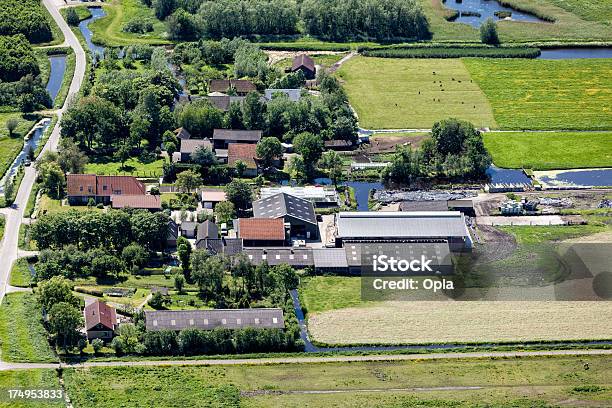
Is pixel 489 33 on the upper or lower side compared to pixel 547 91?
upper

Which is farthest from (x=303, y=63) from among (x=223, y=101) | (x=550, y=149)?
(x=550, y=149)

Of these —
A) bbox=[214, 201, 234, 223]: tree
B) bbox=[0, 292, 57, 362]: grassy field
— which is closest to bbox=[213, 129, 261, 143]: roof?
bbox=[214, 201, 234, 223]: tree

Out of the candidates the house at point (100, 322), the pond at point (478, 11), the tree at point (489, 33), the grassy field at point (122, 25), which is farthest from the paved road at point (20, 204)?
the pond at point (478, 11)

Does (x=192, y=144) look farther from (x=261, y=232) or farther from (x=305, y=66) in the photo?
(x=305, y=66)

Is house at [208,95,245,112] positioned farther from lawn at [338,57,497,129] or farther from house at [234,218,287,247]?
house at [234,218,287,247]

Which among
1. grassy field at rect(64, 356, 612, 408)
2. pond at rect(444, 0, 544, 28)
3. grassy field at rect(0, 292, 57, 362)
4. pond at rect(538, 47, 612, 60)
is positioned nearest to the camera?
grassy field at rect(64, 356, 612, 408)
